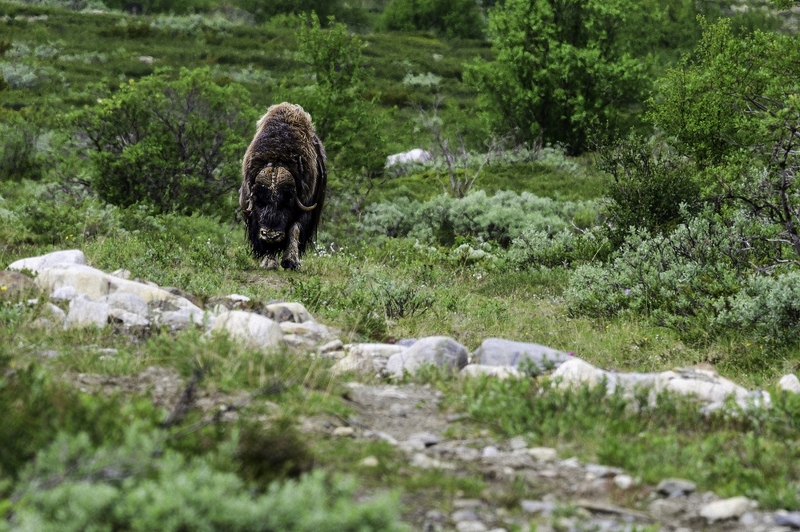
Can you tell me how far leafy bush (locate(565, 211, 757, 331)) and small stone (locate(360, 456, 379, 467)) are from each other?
16.1 feet

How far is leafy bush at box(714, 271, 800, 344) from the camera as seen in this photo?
7.51m

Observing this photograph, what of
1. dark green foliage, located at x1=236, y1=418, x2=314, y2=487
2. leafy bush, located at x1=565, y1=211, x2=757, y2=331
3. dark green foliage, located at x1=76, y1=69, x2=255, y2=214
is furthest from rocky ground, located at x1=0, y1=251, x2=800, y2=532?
dark green foliage, located at x1=76, y1=69, x2=255, y2=214

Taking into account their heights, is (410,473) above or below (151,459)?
below

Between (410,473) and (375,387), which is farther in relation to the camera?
(375,387)

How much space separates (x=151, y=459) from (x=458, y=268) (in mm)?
9865

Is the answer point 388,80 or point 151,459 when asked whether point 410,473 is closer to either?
point 151,459

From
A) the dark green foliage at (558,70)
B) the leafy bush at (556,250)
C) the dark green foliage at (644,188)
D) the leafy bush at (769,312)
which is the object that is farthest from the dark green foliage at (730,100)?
the dark green foliage at (558,70)

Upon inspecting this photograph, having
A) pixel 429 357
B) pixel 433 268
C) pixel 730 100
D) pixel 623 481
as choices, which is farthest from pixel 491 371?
pixel 730 100

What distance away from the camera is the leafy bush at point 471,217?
17.2 meters

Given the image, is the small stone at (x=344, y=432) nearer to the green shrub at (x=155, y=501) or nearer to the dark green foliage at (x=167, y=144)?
the green shrub at (x=155, y=501)

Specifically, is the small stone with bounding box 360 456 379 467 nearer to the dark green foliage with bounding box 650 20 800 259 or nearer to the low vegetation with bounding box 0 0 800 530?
the low vegetation with bounding box 0 0 800 530

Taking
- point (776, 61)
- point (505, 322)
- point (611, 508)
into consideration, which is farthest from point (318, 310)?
point (776, 61)

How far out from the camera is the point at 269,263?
11.8 metres

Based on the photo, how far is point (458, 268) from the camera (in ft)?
42.6
